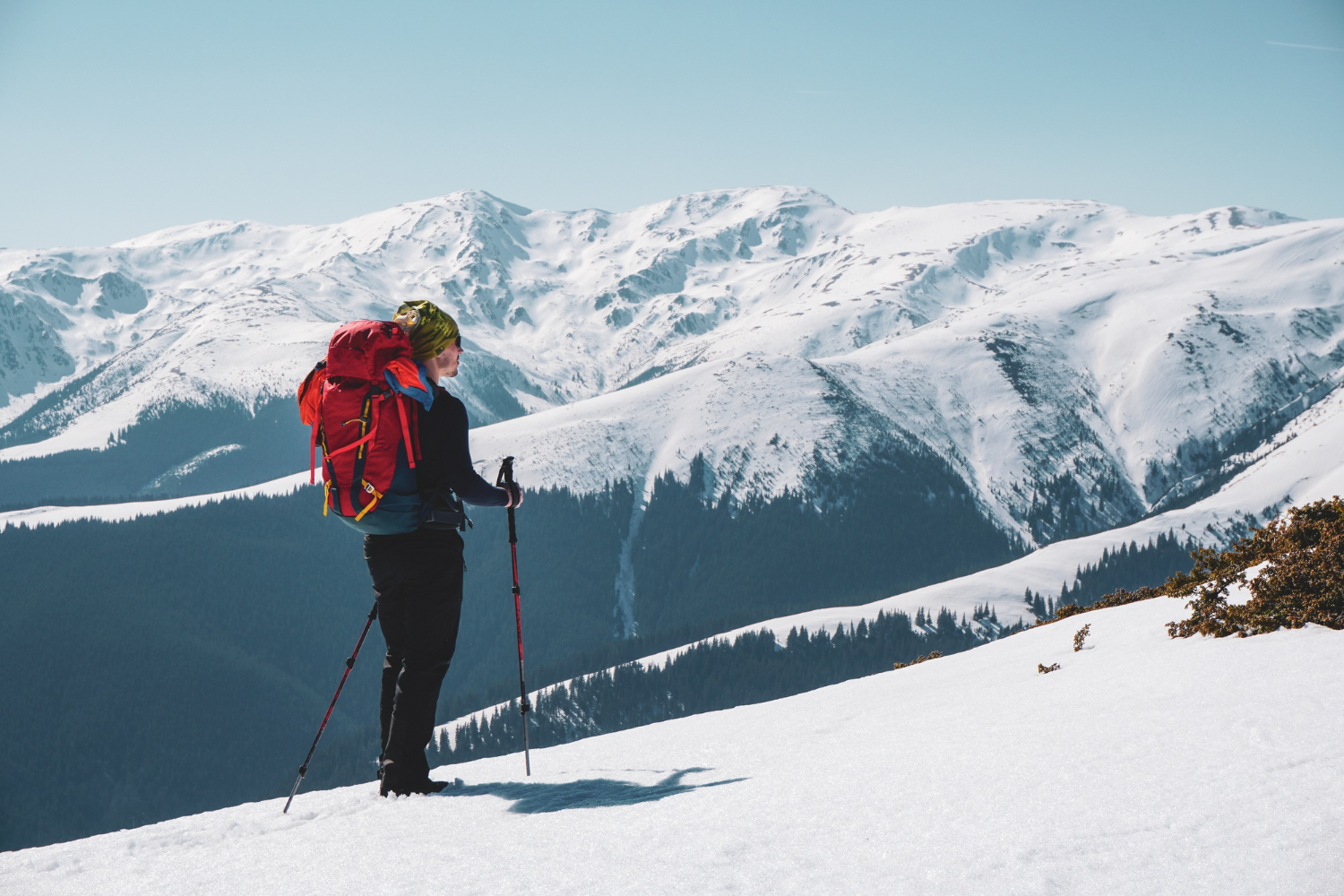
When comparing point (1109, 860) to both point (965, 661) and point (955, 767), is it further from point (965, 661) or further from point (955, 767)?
point (965, 661)

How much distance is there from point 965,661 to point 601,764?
8.87 meters

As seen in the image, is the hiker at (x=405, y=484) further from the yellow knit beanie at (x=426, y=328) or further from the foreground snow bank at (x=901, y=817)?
the foreground snow bank at (x=901, y=817)

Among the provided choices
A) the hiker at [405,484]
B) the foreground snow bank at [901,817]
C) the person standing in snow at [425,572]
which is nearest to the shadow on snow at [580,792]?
the foreground snow bank at [901,817]

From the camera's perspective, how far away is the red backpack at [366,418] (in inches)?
324

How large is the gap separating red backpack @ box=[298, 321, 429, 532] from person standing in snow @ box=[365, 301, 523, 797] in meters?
0.25

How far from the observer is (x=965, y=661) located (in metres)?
16.5

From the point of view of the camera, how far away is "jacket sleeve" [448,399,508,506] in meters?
8.71

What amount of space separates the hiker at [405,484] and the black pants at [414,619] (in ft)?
0.03

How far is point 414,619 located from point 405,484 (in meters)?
1.34

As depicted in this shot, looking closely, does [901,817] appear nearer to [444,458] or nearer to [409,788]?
[409,788]

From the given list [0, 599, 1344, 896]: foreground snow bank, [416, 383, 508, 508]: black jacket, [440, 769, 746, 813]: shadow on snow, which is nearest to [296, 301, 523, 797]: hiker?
[416, 383, 508, 508]: black jacket

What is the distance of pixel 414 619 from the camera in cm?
883

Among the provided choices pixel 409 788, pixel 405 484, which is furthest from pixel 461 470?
pixel 409 788

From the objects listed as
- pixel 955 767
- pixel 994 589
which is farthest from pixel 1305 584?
pixel 994 589
